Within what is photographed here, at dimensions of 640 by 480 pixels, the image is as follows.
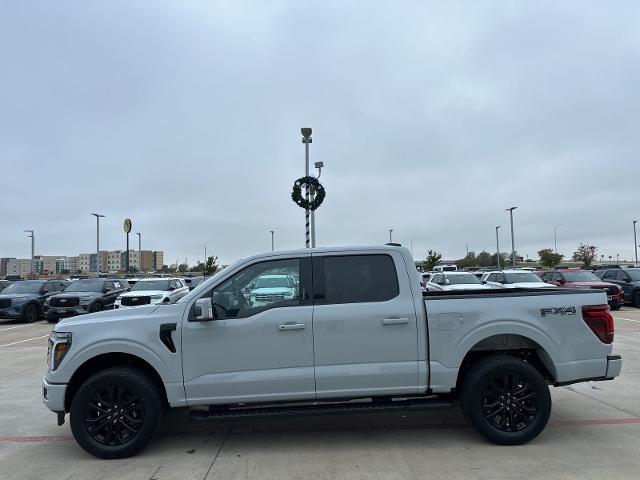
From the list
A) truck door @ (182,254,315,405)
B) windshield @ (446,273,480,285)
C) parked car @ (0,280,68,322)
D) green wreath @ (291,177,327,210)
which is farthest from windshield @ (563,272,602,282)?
parked car @ (0,280,68,322)

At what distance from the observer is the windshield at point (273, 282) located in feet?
17.4

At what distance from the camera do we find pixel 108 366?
5.27m

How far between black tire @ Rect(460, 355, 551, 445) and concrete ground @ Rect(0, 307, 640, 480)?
0.17 m

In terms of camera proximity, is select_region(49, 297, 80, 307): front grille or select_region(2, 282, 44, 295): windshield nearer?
select_region(49, 297, 80, 307): front grille

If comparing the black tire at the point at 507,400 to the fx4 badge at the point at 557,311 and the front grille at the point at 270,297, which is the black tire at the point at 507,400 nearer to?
the fx4 badge at the point at 557,311

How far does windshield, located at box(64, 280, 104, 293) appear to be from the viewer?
20109 mm

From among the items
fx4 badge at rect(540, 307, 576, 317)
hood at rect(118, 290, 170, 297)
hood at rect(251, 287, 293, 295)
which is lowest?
hood at rect(118, 290, 170, 297)

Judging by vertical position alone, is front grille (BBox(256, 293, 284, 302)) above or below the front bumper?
above

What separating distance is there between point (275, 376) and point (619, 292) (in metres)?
18.9

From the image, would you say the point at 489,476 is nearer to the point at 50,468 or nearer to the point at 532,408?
the point at 532,408

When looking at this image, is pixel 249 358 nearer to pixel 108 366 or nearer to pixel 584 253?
pixel 108 366

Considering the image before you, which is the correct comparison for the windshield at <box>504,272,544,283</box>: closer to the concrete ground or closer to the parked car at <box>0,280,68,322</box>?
the concrete ground

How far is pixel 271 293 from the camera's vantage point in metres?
5.29

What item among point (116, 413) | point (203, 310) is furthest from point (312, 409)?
point (116, 413)
